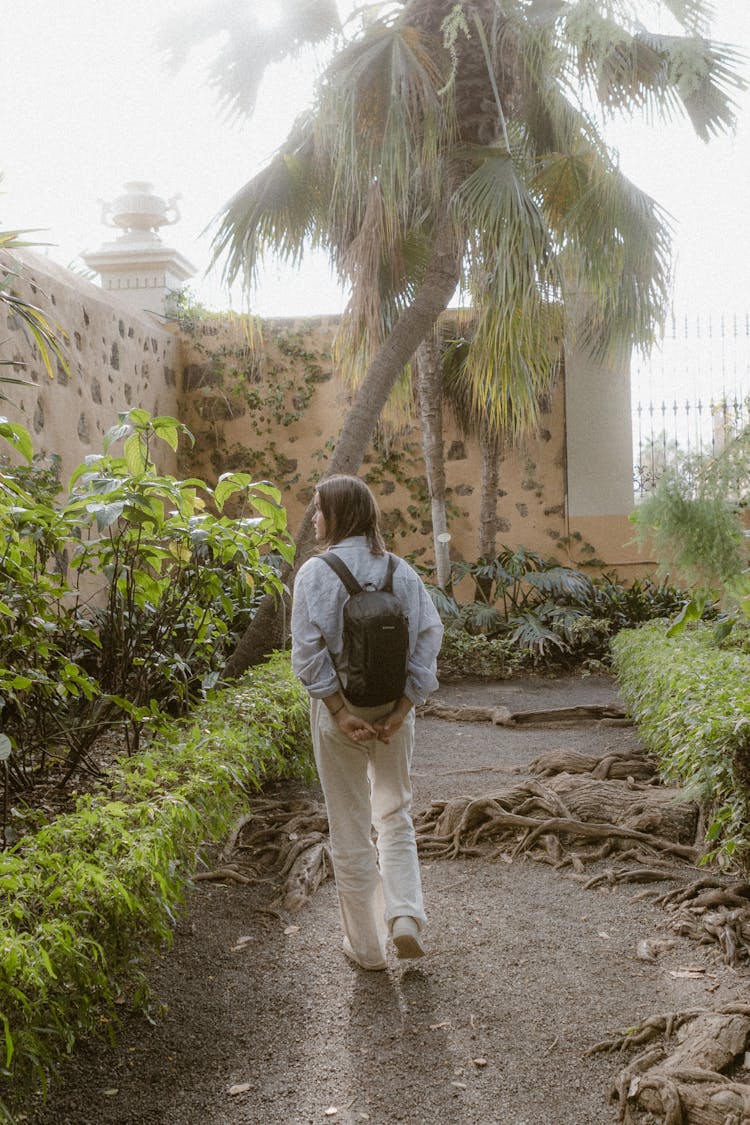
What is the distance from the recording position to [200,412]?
33.1ft

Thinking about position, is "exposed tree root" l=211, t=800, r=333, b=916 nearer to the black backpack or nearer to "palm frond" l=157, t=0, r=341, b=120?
the black backpack

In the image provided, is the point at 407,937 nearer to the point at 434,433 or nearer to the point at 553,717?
the point at 553,717

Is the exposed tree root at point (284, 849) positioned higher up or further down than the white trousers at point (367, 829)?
further down

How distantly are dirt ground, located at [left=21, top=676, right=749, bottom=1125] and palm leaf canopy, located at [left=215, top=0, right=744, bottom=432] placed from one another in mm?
3847

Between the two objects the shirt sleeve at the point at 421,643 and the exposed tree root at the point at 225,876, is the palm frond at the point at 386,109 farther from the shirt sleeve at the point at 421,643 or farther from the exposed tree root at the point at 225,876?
the exposed tree root at the point at 225,876

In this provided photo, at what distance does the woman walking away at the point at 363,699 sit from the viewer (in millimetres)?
2695

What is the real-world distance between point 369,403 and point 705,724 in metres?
3.26

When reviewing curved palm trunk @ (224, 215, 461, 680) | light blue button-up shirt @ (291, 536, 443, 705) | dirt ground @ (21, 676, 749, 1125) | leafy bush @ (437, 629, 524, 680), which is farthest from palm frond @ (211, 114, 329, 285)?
dirt ground @ (21, 676, 749, 1125)

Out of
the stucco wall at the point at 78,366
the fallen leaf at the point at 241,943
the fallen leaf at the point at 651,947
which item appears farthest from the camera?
the stucco wall at the point at 78,366

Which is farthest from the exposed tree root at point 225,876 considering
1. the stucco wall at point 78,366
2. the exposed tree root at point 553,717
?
the exposed tree root at point 553,717

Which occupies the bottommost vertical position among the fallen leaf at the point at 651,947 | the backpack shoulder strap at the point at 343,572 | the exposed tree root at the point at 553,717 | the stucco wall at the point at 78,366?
the exposed tree root at the point at 553,717

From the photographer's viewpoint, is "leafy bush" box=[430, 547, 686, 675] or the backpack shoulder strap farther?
"leafy bush" box=[430, 547, 686, 675]

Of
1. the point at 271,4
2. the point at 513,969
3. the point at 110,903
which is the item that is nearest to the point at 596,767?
the point at 513,969

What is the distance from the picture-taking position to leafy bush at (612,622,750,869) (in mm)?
2965
